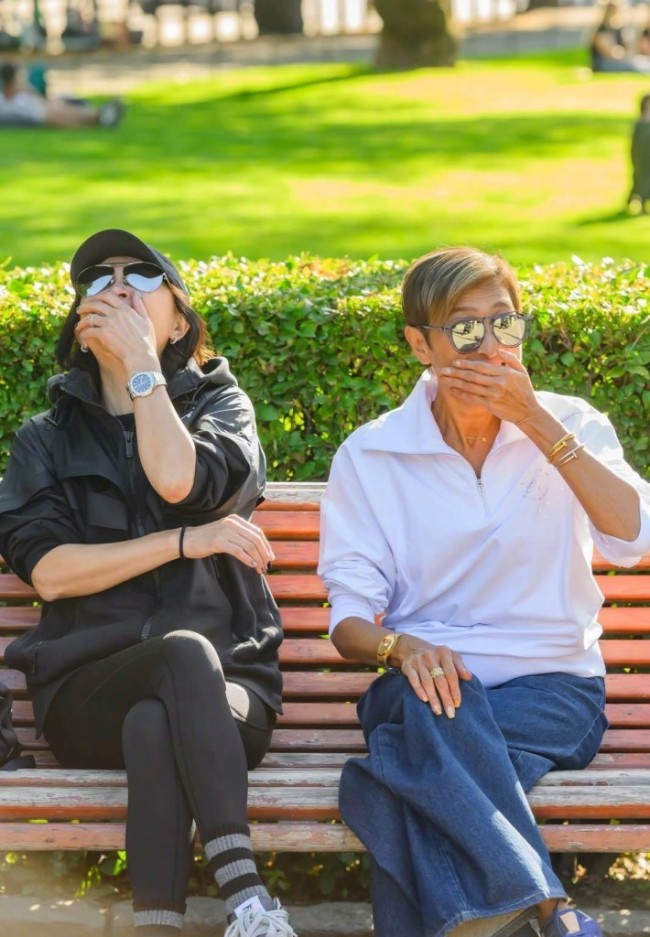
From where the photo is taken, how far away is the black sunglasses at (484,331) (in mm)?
3832

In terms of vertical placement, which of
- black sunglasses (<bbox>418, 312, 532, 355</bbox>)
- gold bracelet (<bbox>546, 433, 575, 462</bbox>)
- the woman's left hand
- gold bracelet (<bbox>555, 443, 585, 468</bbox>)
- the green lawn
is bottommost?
the green lawn

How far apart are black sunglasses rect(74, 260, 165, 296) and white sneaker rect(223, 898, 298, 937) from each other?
1665 millimetres

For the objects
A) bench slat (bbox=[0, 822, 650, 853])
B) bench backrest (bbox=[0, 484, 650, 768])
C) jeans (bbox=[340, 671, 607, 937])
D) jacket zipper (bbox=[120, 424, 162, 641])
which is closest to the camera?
jeans (bbox=[340, 671, 607, 937])

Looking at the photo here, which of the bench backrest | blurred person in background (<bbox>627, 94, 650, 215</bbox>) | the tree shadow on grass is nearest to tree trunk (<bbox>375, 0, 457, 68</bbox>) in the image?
the tree shadow on grass

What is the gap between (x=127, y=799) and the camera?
3643mm

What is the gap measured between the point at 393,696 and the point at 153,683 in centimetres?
60

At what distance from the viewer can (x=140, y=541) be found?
393 cm

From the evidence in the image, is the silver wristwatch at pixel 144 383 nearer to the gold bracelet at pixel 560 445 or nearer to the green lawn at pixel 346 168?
the gold bracelet at pixel 560 445

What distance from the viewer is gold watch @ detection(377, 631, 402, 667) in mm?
3803

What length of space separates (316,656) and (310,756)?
42 centimetres

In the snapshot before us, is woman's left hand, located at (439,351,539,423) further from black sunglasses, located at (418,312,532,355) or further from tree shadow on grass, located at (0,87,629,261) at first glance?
tree shadow on grass, located at (0,87,629,261)

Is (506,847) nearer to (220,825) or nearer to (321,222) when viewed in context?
(220,825)

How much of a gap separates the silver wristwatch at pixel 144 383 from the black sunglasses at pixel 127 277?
302mm

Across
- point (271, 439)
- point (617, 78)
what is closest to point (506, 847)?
point (271, 439)
